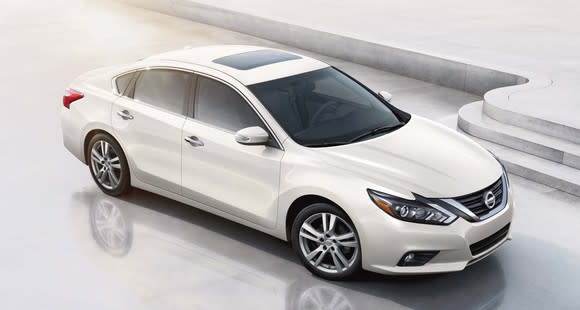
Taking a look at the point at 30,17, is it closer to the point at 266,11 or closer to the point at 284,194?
the point at 266,11

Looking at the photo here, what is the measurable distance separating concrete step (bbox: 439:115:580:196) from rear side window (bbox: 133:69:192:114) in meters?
3.92

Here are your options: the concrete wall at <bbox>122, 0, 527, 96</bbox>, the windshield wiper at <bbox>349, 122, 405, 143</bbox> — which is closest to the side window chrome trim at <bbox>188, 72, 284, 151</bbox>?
the windshield wiper at <bbox>349, 122, 405, 143</bbox>

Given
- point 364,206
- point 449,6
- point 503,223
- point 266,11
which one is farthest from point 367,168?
point 449,6

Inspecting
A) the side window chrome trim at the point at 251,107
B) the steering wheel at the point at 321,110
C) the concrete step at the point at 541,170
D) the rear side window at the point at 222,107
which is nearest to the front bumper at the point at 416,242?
the side window chrome trim at the point at 251,107

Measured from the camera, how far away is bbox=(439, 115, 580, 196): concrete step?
9.05 meters

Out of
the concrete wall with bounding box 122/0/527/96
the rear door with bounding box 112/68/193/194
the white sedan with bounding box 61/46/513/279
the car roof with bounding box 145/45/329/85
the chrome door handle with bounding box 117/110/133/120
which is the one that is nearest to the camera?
the white sedan with bounding box 61/46/513/279

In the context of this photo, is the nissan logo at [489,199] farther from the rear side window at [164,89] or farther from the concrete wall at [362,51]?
the concrete wall at [362,51]

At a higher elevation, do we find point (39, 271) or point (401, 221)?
point (401, 221)

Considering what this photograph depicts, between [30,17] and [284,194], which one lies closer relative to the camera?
[284,194]

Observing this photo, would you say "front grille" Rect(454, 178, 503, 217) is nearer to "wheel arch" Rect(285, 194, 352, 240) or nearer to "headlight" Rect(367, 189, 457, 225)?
"headlight" Rect(367, 189, 457, 225)

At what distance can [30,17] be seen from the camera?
19.3 m

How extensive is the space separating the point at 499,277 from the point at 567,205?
1.98m

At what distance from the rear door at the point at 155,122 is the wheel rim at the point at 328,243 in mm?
1493

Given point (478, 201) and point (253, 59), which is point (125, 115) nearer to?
point (253, 59)
